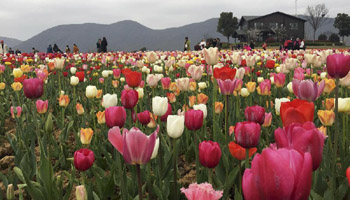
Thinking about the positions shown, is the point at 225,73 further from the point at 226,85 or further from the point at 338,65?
the point at 338,65

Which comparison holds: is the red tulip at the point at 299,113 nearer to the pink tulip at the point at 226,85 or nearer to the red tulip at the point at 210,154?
the red tulip at the point at 210,154

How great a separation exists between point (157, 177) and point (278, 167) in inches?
70.9

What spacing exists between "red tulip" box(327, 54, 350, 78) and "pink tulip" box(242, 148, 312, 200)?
154cm

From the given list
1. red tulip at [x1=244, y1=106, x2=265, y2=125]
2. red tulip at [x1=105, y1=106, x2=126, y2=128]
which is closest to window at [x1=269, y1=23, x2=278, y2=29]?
red tulip at [x1=244, y1=106, x2=265, y2=125]

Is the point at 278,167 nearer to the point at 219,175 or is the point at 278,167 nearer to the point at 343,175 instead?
the point at 219,175

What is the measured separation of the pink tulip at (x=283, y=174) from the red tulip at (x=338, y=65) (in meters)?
1.54

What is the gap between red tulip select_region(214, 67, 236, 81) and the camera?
2.64 m

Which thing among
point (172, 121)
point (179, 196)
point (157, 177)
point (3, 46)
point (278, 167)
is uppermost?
point (3, 46)

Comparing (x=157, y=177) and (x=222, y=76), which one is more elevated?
(x=222, y=76)

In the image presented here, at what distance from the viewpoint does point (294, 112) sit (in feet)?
4.04

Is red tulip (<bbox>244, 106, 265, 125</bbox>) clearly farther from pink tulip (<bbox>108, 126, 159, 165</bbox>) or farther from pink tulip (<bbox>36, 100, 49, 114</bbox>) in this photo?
pink tulip (<bbox>36, 100, 49, 114</bbox>)

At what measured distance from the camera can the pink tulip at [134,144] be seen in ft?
4.39

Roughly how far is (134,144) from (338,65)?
4.72 feet

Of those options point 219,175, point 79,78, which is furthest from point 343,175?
point 79,78
